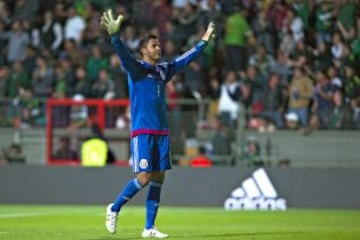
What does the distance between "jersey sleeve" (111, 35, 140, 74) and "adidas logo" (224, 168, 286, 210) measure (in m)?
8.97

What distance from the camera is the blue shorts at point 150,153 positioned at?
12.0 meters

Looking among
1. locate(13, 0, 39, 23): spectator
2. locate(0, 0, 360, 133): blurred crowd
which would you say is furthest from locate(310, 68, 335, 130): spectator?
locate(13, 0, 39, 23): spectator

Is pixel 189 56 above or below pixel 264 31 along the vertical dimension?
below

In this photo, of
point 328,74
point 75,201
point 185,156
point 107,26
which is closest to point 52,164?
point 75,201

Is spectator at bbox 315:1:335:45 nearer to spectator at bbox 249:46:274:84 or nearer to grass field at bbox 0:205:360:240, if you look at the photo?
spectator at bbox 249:46:274:84

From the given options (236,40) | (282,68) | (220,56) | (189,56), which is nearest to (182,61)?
(189,56)

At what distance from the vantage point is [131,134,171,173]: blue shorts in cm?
1195

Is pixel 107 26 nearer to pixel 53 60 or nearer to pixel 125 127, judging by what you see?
pixel 125 127

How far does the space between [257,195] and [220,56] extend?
5.33 m

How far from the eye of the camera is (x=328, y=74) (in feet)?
73.1

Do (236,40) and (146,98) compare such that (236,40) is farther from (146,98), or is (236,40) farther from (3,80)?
(146,98)

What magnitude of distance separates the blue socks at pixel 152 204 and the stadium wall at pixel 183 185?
8706 mm

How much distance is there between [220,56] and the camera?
24.8 metres

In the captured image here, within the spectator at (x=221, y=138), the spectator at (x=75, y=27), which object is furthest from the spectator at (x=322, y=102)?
the spectator at (x=75, y=27)
